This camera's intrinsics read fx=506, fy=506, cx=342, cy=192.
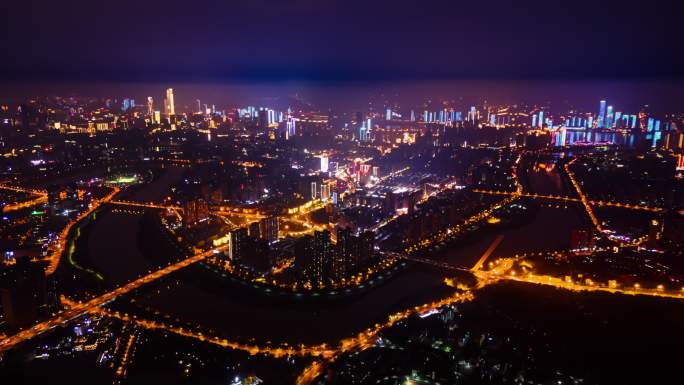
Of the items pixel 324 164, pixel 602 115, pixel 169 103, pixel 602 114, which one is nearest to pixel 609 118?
pixel 602 115

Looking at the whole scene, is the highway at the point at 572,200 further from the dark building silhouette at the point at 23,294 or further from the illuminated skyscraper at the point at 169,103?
the illuminated skyscraper at the point at 169,103

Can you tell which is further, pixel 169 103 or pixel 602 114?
pixel 169 103

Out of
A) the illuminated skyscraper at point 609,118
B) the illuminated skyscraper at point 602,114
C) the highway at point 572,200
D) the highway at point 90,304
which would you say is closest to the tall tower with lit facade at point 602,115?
the illuminated skyscraper at point 602,114

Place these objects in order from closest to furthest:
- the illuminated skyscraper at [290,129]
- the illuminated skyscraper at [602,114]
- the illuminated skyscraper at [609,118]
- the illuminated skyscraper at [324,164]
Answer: the illuminated skyscraper at [324,164] < the illuminated skyscraper at [290,129] < the illuminated skyscraper at [609,118] < the illuminated skyscraper at [602,114]

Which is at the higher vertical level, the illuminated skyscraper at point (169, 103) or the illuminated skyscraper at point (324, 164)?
the illuminated skyscraper at point (169, 103)

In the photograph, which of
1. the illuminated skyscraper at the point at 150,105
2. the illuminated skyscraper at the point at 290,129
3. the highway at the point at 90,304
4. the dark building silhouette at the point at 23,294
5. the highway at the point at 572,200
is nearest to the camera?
the highway at the point at 90,304

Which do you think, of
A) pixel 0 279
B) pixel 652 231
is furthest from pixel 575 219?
pixel 0 279

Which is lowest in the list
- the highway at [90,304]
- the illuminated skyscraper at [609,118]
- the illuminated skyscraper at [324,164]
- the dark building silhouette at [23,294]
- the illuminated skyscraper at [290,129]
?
the highway at [90,304]

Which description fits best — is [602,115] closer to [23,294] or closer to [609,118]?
[609,118]

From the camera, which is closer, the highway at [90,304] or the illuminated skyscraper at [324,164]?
the highway at [90,304]
